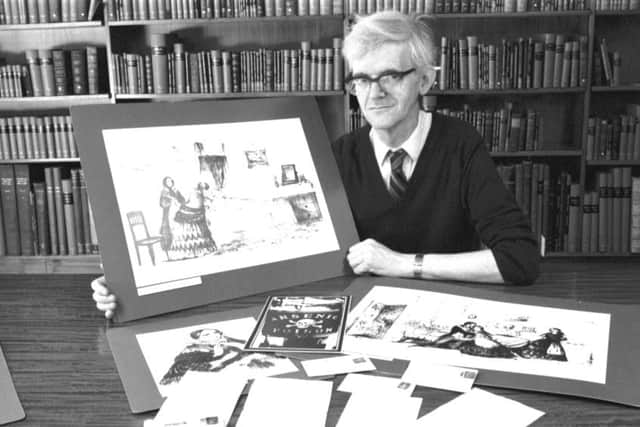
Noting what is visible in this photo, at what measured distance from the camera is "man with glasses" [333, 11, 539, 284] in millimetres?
1603

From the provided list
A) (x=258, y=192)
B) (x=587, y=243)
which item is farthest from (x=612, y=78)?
(x=258, y=192)

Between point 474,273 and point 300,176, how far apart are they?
42 cm

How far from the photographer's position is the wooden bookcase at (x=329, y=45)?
358 centimetres

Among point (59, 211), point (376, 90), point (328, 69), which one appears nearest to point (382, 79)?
point (376, 90)

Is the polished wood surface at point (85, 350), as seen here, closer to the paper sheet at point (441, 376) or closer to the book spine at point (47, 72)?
the paper sheet at point (441, 376)

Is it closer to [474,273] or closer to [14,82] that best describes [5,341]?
[474,273]

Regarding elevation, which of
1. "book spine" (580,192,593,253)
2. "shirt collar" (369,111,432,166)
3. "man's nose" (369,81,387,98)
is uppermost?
"man's nose" (369,81,387,98)

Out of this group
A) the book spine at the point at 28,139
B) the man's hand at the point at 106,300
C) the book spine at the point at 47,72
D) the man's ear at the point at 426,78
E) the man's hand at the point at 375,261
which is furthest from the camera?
the book spine at the point at 28,139

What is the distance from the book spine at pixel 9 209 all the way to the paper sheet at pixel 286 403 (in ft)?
11.3

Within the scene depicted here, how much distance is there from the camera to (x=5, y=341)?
1.03 metres

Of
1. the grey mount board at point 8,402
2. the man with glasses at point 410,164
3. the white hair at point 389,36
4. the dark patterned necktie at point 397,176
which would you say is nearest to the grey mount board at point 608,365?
the man with glasses at point 410,164

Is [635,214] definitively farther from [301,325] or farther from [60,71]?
[60,71]

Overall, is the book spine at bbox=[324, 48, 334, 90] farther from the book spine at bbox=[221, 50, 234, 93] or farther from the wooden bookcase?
the book spine at bbox=[221, 50, 234, 93]

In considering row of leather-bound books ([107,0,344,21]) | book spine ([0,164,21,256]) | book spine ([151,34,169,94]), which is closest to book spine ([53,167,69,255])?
book spine ([0,164,21,256])
